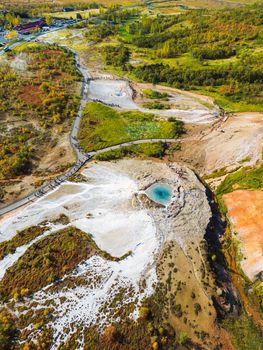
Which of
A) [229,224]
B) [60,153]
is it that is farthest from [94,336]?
[60,153]

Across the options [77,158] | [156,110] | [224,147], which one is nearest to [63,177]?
[77,158]

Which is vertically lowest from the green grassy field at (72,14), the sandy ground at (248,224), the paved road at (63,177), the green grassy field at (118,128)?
the sandy ground at (248,224)

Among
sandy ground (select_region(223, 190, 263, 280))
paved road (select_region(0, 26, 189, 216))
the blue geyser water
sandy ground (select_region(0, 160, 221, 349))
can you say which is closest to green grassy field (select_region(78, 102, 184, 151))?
paved road (select_region(0, 26, 189, 216))

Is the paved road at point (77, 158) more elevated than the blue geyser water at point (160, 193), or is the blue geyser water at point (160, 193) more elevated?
the paved road at point (77, 158)

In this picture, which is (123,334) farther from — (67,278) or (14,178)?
(14,178)

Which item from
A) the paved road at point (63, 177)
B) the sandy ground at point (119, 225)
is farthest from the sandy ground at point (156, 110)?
the sandy ground at point (119, 225)

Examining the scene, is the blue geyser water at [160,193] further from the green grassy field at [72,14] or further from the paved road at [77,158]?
the green grassy field at [72,14]

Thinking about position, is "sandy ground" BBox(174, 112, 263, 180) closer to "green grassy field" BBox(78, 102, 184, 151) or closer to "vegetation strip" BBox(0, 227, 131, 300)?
"green grassy field" BBox(78, 102, 184, 151)
